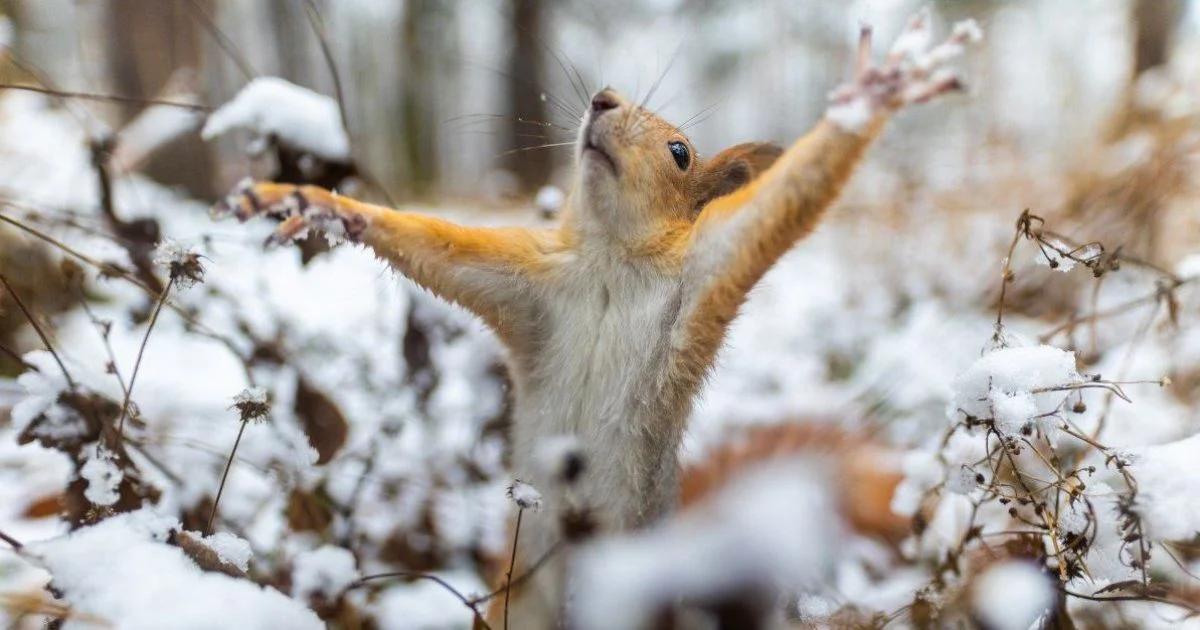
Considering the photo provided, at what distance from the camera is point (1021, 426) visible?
137 cm

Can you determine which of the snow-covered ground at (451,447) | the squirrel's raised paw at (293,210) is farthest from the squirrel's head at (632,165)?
the squirrel's raised paw at (293,210)

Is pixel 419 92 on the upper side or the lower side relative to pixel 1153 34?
upper

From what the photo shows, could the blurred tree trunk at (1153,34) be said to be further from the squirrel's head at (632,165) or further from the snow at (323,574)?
the snow at (323,574)

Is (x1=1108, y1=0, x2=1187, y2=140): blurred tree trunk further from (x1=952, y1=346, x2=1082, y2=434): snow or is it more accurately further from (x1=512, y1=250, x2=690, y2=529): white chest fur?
(x1=512, y1=250, x2=690, y2=529): white chest fur

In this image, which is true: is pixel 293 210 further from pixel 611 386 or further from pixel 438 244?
pixel 611 386

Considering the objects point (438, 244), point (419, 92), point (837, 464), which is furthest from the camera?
point (419, 92)

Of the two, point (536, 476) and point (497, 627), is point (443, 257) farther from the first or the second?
point (497, 627)

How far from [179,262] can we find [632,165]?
3.15 ft

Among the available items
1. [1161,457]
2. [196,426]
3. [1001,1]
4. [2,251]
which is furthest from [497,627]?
[1001,1]

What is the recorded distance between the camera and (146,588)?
47.3 inches

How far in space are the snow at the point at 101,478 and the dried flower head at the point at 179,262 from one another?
0.38 m

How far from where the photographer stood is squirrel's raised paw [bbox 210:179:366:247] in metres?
1.41

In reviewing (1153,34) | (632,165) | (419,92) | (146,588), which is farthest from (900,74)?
(419,92)

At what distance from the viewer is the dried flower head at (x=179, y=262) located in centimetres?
142
